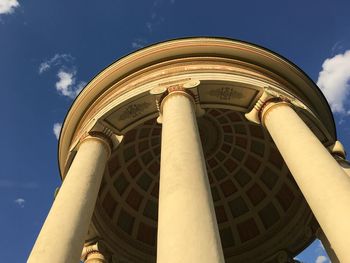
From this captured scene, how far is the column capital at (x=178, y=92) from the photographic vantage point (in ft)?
68.4

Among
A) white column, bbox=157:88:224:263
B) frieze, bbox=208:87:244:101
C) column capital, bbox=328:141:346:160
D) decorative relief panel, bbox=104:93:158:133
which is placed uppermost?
frieze, bbox=208:87:244:101

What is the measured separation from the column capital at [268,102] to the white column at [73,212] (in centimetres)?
948

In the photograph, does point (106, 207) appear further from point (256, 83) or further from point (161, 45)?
point (256, 83)

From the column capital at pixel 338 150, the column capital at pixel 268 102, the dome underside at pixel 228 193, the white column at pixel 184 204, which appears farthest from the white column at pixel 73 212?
the column capital at pixel 338 150

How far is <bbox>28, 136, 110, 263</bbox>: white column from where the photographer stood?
47.7 ft

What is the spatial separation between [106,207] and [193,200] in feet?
72.9

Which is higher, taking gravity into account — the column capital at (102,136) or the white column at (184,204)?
the column capital at (102,136)

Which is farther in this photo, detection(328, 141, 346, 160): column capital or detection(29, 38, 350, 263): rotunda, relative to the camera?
detection(328, 141, 346, 160): column capital

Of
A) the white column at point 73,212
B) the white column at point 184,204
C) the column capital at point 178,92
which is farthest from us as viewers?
the column capital at point 178,92

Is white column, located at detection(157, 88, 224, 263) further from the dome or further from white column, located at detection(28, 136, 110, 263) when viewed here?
the dome

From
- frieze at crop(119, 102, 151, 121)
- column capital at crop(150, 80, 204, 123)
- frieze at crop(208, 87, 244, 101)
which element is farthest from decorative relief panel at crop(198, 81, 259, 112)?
frieze at crop(119, 102, 151, 121)

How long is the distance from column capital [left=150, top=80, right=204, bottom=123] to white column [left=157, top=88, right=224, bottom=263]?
129 inches

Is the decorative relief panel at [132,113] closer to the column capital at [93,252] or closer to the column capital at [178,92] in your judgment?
the column capital at [178,92]

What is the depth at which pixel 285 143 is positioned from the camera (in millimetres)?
18203
